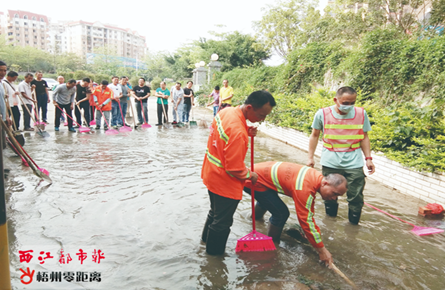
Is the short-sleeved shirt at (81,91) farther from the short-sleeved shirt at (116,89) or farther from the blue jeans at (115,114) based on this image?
the blue jeans at (115,114)

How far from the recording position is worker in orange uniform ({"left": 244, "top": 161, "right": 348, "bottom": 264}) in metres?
3.01

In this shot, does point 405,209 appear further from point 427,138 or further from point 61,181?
point 61,181

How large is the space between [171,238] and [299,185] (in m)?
1.64

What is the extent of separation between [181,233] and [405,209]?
352 cm

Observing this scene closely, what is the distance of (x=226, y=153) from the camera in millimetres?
2822

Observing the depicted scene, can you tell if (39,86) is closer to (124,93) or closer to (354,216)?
(124,93)

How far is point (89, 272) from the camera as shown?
297cm

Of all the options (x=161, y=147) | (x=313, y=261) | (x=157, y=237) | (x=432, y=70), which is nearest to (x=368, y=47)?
(x=432, y=70)

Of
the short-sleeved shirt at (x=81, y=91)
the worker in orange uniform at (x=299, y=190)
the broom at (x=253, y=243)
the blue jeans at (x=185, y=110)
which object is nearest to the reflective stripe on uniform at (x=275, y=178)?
the worker in orange uniform at (x=299, y=190)

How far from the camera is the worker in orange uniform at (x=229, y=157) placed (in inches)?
110

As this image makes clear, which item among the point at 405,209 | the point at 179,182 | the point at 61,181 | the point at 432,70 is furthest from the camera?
the point at 432,70

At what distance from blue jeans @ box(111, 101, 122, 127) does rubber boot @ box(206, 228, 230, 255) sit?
904 centimetres

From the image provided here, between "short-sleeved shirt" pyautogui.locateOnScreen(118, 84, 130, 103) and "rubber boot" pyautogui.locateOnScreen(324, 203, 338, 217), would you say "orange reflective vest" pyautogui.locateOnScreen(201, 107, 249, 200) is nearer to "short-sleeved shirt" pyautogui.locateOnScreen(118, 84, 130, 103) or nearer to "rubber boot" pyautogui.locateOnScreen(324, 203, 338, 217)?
"rubber boot" pyautogui.locateOnScreen(324, 203, 338, 217)

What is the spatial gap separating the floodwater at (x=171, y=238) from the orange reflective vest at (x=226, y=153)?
33.9 inches
